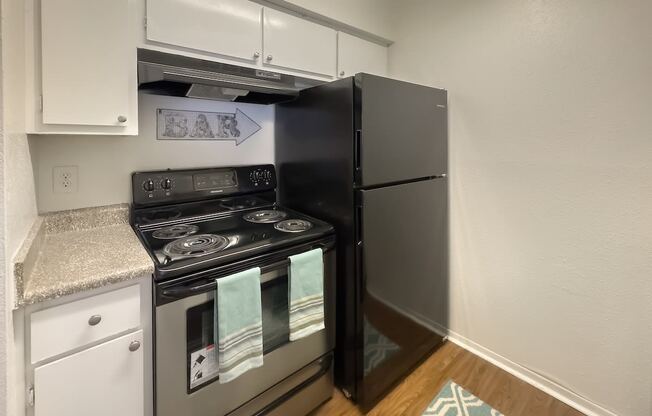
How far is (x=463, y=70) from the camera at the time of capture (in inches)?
75.8

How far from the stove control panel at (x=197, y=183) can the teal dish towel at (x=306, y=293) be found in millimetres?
701

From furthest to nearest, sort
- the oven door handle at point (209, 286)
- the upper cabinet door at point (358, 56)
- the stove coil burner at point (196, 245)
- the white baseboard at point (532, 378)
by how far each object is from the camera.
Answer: the upper cabinet door at point (358, 56), the white baseboard at point (532, 378), the stove coil burner at point (196, 245), the oven door handle at point (209, 286)

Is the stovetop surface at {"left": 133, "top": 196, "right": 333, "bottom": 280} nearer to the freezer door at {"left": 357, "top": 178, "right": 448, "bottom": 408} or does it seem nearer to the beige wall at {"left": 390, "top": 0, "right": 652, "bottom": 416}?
the freezer door at {"left": 357, "top": 178, "right": 448, "bottom": 408}

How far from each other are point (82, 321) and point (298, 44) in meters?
1.61

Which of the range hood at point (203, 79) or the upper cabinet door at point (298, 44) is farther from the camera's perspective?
the upper cabinet door at point (298, 44)

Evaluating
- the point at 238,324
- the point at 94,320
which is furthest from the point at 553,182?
the point at 94,320

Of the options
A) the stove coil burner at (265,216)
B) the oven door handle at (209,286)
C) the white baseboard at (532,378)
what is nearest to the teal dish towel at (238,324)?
the oven door handle at (209,286)

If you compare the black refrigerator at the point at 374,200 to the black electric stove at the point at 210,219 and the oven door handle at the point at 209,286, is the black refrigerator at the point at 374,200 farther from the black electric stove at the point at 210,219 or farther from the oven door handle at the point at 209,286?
the oven door handle at the point at 209,286

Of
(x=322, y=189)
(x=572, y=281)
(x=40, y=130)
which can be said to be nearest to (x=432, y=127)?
(x=322, y=189)

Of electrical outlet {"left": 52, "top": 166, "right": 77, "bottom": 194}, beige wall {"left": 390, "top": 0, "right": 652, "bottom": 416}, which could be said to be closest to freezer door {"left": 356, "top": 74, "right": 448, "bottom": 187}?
beige wall {"left": 390, "top": 0, "right": 652, "bottom": 416}

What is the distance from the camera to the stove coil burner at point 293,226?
1.49m

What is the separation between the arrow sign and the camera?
1.63 m

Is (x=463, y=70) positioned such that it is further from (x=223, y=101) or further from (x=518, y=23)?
(x=223, y=101)

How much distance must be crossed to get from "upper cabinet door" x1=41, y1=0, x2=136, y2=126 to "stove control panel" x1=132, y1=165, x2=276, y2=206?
0.41m
